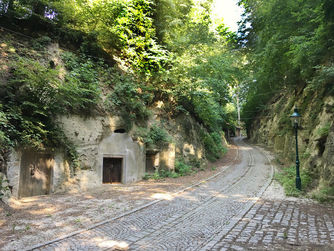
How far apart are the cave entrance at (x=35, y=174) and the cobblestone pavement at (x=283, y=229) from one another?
8.39 meters

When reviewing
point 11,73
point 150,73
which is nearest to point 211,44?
point 150,73

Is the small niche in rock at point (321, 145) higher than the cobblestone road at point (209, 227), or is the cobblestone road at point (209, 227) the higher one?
the small niche in rock at point (321, 145)

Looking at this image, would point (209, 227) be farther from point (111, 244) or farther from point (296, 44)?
point (296, 44)

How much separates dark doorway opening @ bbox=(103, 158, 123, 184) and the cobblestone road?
468 centimetres

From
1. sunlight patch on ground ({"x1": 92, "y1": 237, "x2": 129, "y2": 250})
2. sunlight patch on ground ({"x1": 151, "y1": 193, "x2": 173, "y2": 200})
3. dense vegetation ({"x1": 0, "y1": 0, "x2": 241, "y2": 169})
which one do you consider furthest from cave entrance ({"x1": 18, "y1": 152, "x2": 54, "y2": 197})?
sunlight patch on ground ({"x1": 92, "y1": 237, "x2": 129, "y2": 250})

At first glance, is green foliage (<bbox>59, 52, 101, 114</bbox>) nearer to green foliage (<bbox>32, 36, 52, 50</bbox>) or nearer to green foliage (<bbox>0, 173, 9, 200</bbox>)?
green foliage (<bbox>32, 36, 52, 50</bbox>)

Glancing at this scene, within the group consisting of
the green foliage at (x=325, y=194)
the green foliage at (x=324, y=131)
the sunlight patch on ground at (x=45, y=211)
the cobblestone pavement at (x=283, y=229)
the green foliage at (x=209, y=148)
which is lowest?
the sunlight patch on ground at (x=45, y=211)

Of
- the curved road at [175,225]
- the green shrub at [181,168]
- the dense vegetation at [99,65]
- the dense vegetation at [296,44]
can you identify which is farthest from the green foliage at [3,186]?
the dense vegetation at [296,44]

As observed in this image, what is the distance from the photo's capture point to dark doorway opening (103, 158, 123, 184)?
13.2m

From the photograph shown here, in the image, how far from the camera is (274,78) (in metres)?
20.2

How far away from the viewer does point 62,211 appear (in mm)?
7609

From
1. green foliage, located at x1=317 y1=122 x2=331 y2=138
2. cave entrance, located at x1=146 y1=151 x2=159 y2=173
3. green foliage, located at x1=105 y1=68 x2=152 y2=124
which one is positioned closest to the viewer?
green foliage, located at x1=317 y1=122 x2=331 y2=138

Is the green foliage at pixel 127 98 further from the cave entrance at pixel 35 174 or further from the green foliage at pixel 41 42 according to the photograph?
the cave entrance at pixel 35 174

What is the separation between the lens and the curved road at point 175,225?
205 inches
